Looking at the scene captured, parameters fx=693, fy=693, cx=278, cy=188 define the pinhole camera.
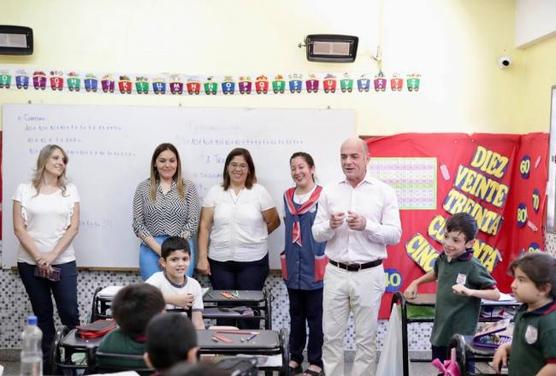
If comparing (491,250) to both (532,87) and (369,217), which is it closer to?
(532,87)

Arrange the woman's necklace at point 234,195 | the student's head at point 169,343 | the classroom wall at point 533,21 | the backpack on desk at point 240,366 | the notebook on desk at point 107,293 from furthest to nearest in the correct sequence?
1. the woman's necklace at point 234,195
2. the classroom wall at point 533,21
3. the notebook on desk at point 107,293
4. the backpack on desk at point 240,366
5. the student's head at point 169,343

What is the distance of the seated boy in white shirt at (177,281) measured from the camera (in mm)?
3768

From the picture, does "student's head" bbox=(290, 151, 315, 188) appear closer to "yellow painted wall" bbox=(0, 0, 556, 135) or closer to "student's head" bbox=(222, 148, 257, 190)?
"student's head" bbox=(222, 148, 257, 190)

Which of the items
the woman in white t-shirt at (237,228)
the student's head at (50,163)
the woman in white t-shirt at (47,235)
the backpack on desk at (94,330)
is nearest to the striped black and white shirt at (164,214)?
the woman in white t-shirt at (237,228)

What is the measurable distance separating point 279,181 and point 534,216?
6.12 ft

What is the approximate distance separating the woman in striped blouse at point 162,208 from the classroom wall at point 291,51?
0.51 m

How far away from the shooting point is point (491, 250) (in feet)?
17.5

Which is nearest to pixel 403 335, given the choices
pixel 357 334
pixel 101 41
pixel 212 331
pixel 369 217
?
pixel 357 334

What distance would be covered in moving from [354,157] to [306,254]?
103 centimetres

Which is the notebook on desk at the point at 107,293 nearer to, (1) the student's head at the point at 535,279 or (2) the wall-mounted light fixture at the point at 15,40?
(2) the wall-mounted light fixture at the point at 15,40

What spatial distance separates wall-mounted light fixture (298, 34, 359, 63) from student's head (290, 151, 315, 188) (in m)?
0.82

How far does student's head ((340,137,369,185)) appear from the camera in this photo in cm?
407

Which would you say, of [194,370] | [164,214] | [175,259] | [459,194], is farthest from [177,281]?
[459,194]

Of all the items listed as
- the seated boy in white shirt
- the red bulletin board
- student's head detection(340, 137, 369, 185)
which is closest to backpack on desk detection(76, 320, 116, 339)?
the seated boy in white shirt
